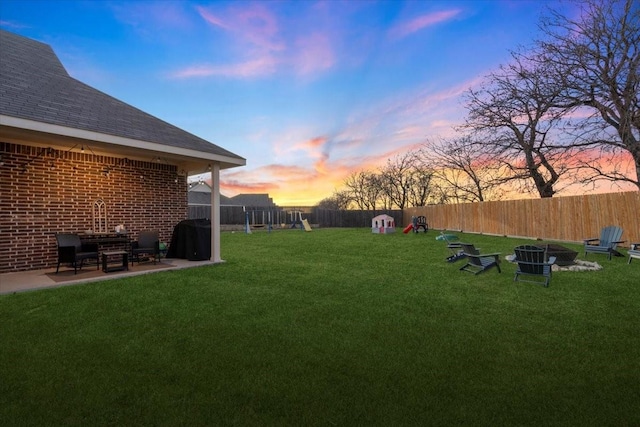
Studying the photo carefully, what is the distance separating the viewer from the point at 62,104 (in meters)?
7.31

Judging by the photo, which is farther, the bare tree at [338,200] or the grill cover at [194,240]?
the bare tree at [338,200]

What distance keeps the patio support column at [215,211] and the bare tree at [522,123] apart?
16.3m

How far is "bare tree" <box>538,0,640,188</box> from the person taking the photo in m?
13.8

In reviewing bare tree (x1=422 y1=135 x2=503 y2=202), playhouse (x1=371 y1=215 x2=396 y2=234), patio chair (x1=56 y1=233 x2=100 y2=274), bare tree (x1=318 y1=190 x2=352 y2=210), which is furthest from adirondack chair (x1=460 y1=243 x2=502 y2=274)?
bare tree (x1=318 y1=190 x2=352 y2=210)

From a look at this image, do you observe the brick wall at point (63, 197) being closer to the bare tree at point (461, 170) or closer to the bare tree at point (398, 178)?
the bare tree at point (461, 170)

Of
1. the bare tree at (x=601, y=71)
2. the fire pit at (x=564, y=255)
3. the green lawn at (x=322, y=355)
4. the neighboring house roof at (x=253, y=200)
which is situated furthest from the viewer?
the neighboring house roof at (x=253, y=200)

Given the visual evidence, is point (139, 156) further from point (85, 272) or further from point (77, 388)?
point (77, 388)

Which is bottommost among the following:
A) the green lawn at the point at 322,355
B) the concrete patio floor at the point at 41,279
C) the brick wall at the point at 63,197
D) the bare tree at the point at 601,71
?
the green lawn at the point at 322,355

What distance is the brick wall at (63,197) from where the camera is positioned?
25.7 feet

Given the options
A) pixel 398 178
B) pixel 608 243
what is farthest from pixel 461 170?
pixel 608 243

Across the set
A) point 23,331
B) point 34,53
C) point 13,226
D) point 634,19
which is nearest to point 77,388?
point 23,331

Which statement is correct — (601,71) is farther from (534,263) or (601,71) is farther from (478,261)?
(534,263)

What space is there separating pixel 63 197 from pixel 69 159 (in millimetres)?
1012

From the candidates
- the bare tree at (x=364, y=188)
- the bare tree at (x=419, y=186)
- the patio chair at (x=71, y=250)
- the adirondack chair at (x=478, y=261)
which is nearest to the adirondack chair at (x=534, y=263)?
the adirondack chair at (x=478, y=261)
